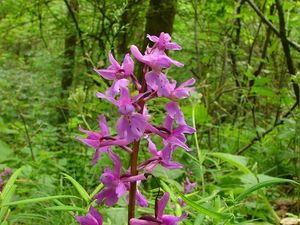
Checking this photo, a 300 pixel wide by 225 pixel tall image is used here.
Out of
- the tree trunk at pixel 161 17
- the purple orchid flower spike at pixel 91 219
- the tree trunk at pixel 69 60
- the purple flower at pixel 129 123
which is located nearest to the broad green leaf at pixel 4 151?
the tree trunk at pixel 69 60

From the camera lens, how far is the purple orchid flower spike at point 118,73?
1.34 metres

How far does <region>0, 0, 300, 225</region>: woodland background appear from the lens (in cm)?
275

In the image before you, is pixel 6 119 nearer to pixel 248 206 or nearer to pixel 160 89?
pixel 248 206

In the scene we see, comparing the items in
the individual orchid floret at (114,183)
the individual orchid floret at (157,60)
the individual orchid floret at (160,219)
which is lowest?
the individual orchid floret at (160,219)

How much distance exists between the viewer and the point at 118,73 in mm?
1381

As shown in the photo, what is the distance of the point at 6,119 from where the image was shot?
296 inches

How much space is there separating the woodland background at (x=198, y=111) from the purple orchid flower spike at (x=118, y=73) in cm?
55

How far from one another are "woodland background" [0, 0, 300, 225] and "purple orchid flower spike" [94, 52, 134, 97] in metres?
0.55

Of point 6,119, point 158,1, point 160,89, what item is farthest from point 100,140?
point 6,119

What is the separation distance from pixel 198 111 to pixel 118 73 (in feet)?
6.84

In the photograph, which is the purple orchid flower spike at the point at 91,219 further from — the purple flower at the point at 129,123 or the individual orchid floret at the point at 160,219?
the purple flower at the point at 129,123

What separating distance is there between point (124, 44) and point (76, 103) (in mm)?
2337

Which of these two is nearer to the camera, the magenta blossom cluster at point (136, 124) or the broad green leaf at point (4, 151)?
the magenta blossom cluster at point (136, 124)

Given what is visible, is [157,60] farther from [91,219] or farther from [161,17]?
[161,17]
